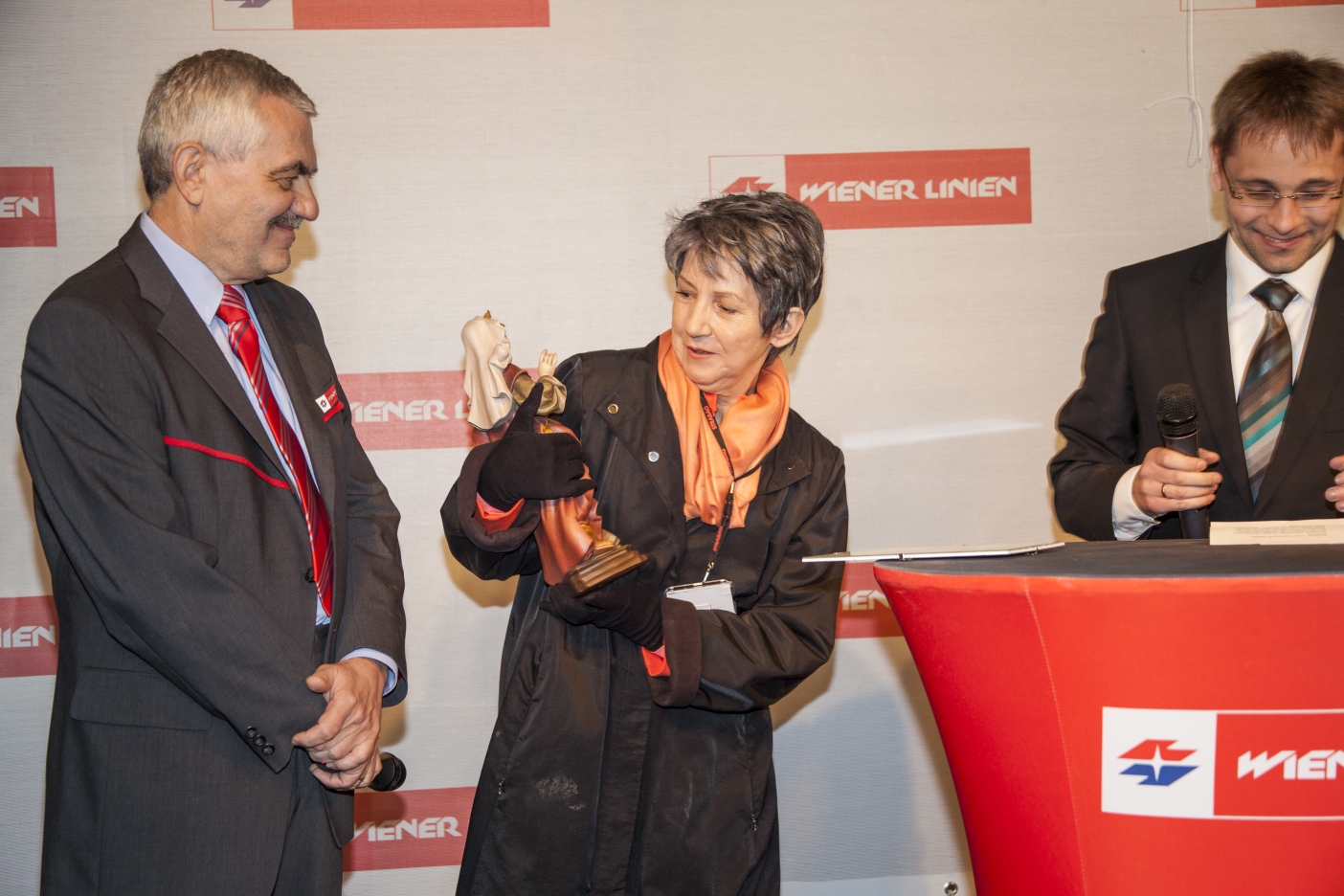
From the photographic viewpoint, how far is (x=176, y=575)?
1.42 metres

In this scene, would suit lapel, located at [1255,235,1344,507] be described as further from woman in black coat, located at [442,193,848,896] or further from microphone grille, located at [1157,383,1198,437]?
woman in black coat, located at [442,193,848,896]

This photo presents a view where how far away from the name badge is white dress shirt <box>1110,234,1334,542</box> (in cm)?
73

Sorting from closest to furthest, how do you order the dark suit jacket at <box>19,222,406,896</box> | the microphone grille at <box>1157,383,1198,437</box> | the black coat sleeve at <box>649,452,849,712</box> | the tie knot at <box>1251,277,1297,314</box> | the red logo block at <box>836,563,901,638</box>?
1. the dark suit jacket at <box>19,222,406,896</box>
2. the microphone grille at <box>1157,383,1198,437</box>
3. the black coat sleeve at <box>649,452,849,712</box>
4. the tie knot at <box>1251,277,1297,314</box>
5. the red logo block at <box>836,563,901,638</box>

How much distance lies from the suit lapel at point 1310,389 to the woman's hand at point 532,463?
4.02ft

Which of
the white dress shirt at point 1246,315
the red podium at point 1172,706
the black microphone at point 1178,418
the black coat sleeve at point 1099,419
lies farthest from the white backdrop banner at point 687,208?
the red podium at point 1172,706

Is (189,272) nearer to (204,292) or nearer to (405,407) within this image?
(204,292)

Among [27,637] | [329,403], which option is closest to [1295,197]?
[329,403]

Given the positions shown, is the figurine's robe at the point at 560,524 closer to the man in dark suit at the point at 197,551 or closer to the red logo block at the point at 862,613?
the man in dark suit at the point at 197,551

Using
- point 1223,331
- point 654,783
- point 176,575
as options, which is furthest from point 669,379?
point 1223,331

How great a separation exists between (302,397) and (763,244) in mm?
831

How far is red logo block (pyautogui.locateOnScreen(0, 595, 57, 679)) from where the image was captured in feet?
9.32

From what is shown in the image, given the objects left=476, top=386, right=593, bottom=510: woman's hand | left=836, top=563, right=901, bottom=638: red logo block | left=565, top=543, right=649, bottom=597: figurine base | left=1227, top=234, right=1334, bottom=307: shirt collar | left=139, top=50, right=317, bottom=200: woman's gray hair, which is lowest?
left=836, top=563, right=901, bottom=638: red logo block

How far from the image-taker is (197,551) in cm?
143

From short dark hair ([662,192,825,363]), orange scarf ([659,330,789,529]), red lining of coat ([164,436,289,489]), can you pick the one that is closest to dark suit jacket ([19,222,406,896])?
red lining of coat ([164,436,289,489])
